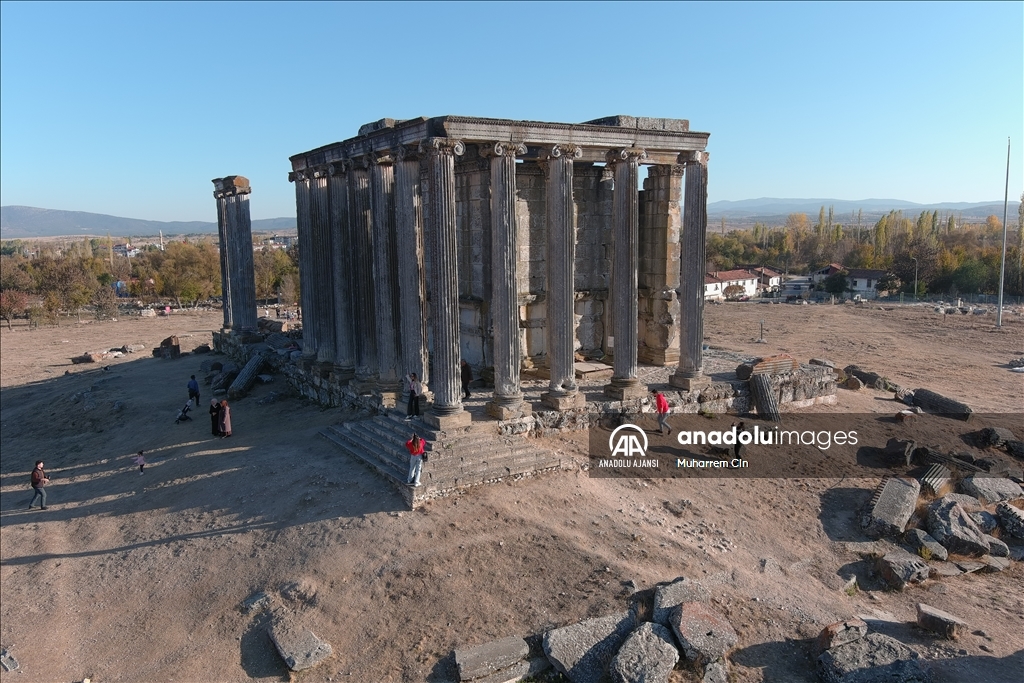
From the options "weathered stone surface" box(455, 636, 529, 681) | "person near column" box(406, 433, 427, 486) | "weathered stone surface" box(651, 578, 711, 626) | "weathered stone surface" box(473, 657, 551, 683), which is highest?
"person near column" box(406, 433, 427, 486)

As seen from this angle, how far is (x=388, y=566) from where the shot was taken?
11.6 metres

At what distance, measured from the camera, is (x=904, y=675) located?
9.17 metres

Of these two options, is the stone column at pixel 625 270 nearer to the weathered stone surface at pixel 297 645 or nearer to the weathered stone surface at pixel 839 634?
the weathered stone surface at pixel 839 634

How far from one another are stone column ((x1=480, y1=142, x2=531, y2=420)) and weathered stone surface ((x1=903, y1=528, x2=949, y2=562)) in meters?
8.05

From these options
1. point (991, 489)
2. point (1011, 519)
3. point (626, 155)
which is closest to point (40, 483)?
point (626, 155)

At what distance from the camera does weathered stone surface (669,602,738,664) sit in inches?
384

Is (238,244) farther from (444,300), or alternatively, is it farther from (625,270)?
(625,270)

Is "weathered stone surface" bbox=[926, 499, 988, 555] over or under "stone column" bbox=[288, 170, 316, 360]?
under

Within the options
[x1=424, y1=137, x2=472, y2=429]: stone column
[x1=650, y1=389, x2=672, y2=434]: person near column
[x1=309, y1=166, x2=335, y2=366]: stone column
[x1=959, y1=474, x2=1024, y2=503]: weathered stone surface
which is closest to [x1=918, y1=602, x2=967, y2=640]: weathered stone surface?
[x1=959, y1=474, x2=1024, y2=503]: weathered stone surface

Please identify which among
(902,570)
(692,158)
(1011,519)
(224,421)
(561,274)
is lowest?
(902,570)

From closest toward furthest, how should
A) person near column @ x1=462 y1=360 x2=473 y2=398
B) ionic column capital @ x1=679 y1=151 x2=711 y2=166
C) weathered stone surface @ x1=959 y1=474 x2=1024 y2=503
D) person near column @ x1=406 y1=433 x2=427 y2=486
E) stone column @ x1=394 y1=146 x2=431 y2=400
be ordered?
person near column @ x1=406 y1=433 x2=427 y2=486, weathered stone surface @ x1=959 y1=474 x2=1024 y2=503, stone column @ x1=394 y1=146 x2=431 y2=400, person near column @ x1=462 y1=360 x2=473 y2=398, ionic column capital @ x1=679 y1=151 x2=711 y2=166

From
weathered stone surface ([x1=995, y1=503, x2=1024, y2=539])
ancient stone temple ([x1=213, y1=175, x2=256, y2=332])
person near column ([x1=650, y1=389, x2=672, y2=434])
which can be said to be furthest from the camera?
ancient stone temple ([x1=213, y1=175, x2=256, y2=332])

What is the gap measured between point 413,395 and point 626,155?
777 centimetres

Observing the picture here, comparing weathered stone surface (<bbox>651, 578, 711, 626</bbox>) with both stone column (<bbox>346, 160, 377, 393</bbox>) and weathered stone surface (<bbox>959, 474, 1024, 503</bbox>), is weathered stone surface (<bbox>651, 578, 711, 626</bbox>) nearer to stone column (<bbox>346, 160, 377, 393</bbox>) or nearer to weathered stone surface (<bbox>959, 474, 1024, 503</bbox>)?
weathered stone surface (<bbox>959, 474, 1024, 503</bbox>)
